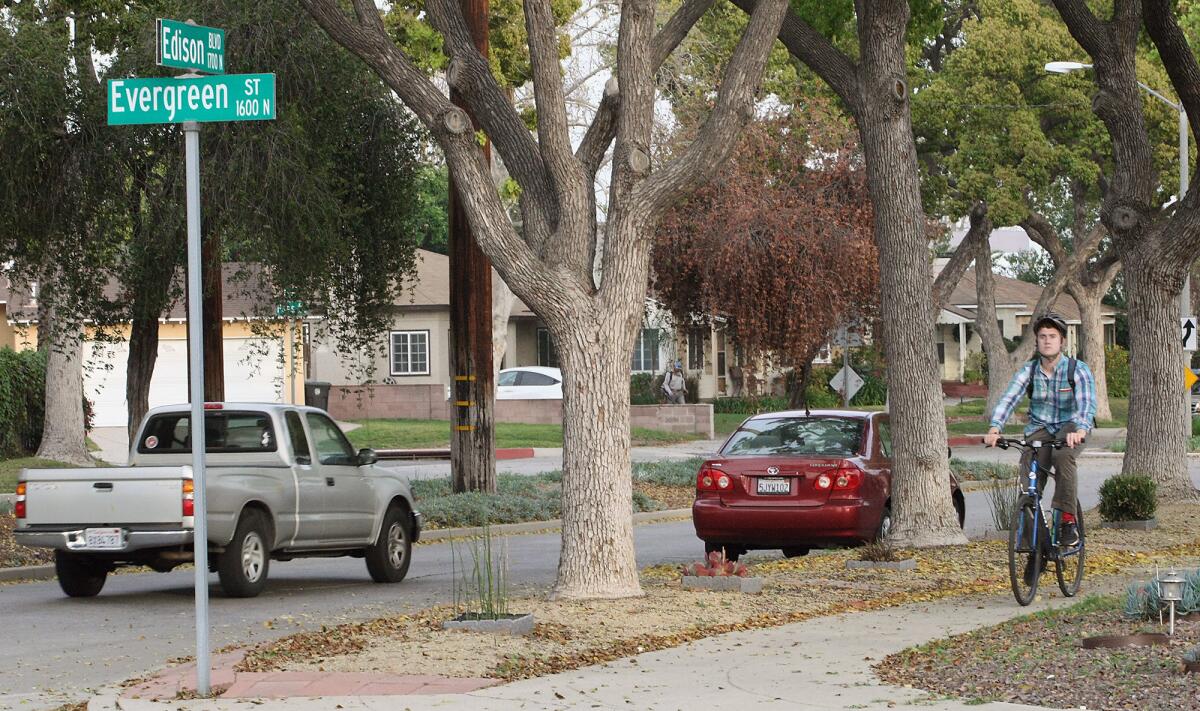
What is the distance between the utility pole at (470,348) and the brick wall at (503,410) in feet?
50.3

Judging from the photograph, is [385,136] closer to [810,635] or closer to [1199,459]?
[810,635]

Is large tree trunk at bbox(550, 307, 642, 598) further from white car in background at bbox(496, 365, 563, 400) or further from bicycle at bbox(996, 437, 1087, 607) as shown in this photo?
white car in background at bbox(496, 365, 563, 400)

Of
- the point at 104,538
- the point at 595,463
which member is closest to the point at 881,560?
the point at 595,463

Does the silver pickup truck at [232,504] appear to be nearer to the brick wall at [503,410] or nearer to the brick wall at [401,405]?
the brick wall at [503,410]

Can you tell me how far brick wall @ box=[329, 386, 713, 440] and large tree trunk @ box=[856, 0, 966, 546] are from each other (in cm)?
2213

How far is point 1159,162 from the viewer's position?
136 ft

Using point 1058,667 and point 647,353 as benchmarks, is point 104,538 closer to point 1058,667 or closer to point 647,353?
point 1058,667

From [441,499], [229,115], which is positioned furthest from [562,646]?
[441,499]

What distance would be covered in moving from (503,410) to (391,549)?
97.1 feet

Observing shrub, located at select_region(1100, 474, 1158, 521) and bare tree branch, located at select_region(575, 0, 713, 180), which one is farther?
shrub, located at select_region(1100, 474, 1158, 521)

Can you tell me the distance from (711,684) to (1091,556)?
6825 millimetres

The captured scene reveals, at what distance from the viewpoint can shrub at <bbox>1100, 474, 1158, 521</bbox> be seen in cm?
1705

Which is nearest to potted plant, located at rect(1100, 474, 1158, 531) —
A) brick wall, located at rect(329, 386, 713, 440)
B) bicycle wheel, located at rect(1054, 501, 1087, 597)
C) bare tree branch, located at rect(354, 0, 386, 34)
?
bicycle wheel, located at rect(1054, 501, 1087, 597)

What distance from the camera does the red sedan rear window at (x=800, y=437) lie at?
15.4 meters
